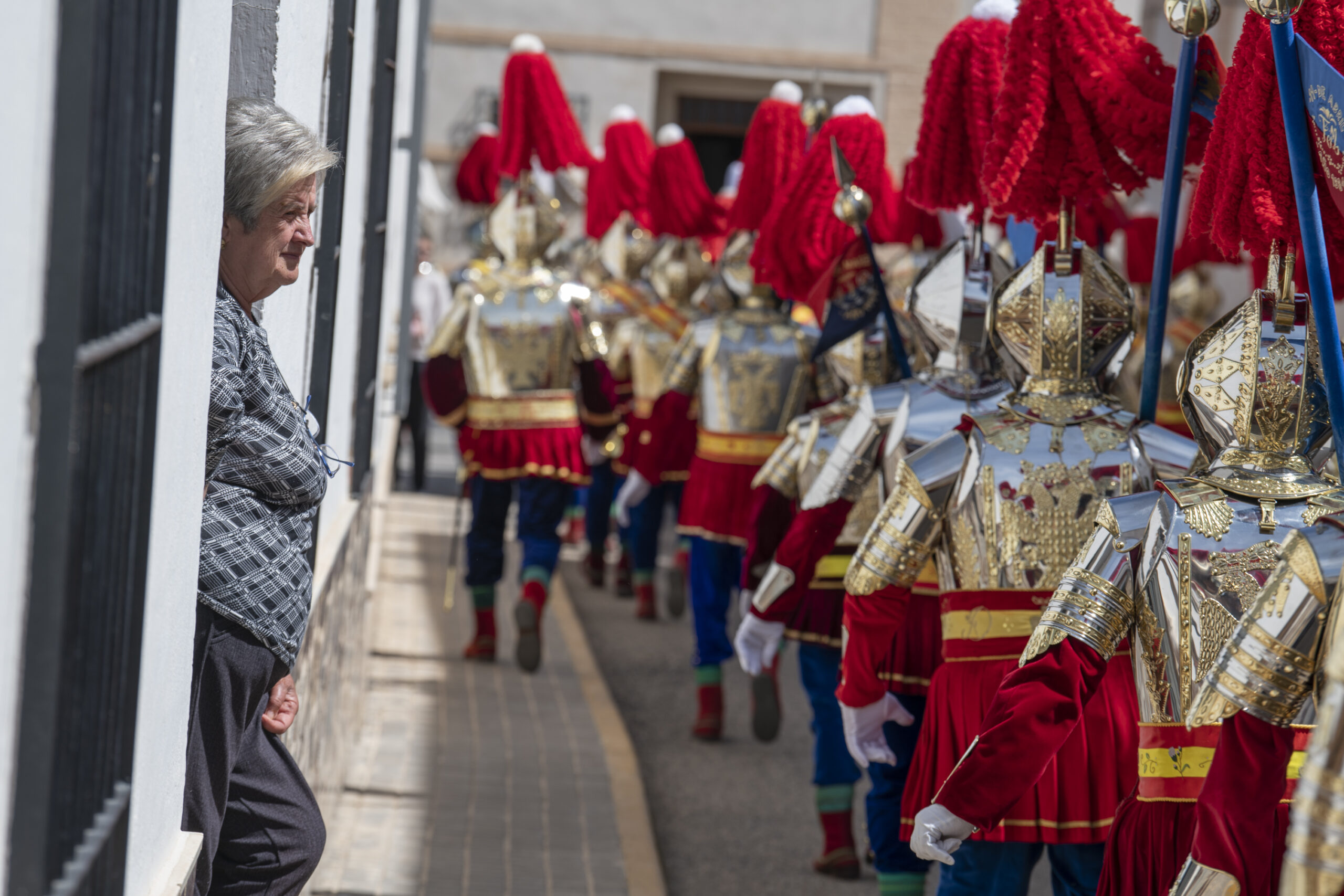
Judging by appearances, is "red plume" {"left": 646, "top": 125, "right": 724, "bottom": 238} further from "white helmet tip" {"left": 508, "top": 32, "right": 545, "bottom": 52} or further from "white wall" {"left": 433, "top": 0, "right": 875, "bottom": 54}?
"white wall" {"left": 433, "top": 0, "right": 875, "bottom": 54}

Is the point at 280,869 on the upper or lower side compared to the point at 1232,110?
lower

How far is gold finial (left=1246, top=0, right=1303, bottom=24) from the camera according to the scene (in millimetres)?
2250

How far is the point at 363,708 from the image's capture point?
20.2ft

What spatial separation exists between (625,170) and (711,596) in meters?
4.54

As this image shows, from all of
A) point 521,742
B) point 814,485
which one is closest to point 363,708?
point 521,742

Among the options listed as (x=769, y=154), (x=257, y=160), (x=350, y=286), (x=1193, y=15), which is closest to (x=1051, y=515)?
(x=1193, y=15)

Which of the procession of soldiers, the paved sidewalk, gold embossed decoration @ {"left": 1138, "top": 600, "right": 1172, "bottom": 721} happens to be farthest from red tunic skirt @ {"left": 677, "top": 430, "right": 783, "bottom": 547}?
gold embossed decoration @ {"left": 1138, "top": 600, "right": 1172, "bottom": 721}

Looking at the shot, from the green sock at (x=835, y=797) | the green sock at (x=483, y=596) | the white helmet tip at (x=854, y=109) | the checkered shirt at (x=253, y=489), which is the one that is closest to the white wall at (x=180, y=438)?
the checkered shirt at (x=253, y=489)

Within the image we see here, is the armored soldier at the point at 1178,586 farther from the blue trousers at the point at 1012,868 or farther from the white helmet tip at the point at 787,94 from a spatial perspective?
the white helmet tip at the point at 787,94

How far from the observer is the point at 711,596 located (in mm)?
6223

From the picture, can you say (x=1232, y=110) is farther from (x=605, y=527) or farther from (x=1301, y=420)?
(x=605, y=527)

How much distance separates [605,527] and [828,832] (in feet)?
15.9

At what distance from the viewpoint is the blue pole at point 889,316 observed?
4555 millimetres

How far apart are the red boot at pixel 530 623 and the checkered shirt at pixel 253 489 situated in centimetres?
459
